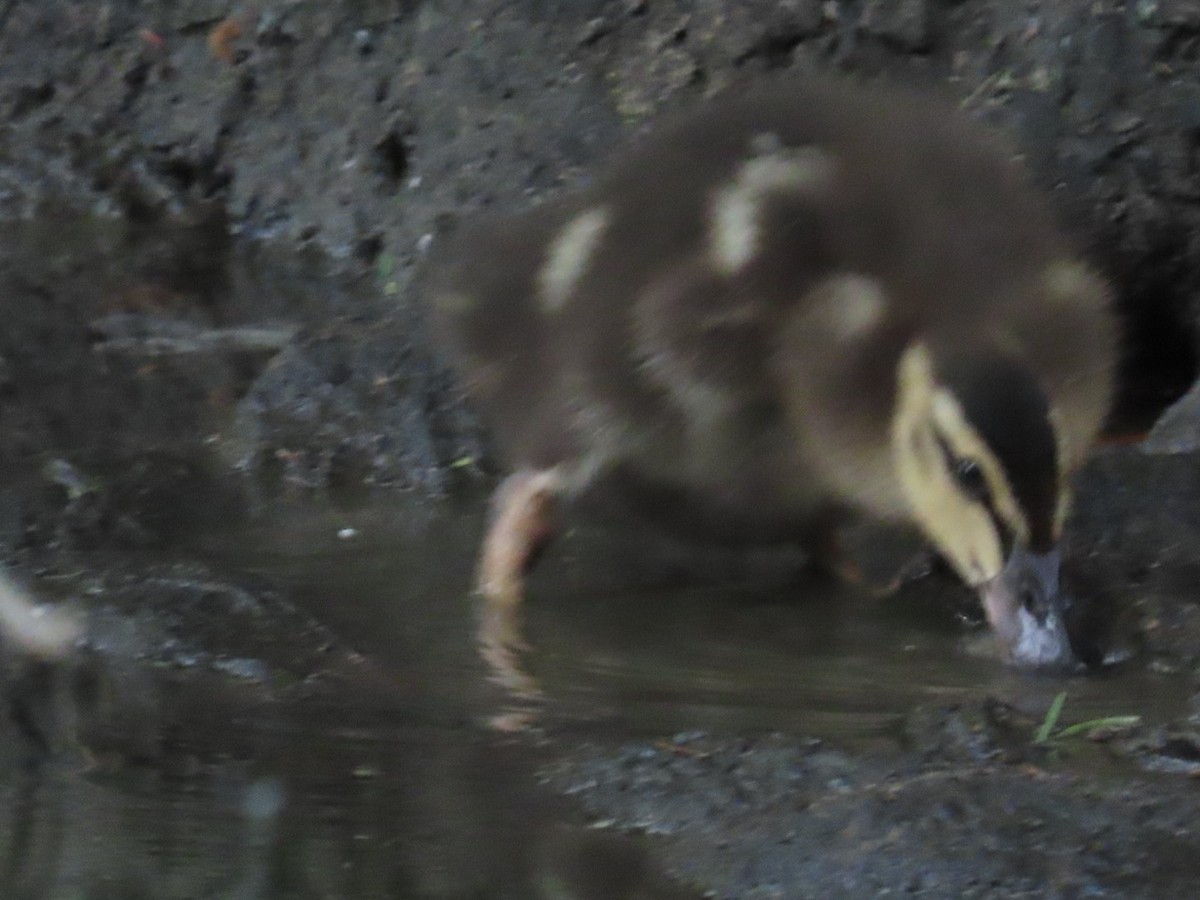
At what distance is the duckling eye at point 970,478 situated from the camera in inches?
100

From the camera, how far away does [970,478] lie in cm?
256

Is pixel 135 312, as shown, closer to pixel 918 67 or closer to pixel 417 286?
pixel 417 286

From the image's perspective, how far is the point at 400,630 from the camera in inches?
108

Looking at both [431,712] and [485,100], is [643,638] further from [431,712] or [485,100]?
[485,100]

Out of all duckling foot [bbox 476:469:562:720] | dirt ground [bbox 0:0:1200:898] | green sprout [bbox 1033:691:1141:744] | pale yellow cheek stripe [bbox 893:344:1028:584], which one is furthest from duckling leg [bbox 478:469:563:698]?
green sprout [bbox 1033:691:1141:744]

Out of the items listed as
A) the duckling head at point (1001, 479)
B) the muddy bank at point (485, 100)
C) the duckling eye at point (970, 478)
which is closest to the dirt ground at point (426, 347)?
the muddy bank at point (485, 100)

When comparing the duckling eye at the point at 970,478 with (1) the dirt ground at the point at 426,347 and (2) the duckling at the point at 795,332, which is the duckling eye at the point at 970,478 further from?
(1) the dirt ground at the point at 426,347

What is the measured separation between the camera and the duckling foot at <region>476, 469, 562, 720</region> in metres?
2.84

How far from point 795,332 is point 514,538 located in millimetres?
533

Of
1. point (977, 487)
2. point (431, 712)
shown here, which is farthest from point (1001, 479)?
point (431, 712)

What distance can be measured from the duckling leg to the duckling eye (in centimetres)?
65

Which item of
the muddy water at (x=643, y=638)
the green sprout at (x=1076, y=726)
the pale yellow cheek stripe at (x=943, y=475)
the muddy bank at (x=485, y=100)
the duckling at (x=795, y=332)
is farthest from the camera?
the muddy bank at (x=485, y=100)

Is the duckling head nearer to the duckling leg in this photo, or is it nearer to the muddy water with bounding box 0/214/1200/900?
the muddy water with bounding box 0/214/1200/900

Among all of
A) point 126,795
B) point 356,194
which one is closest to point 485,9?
point 356,194
